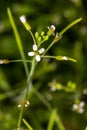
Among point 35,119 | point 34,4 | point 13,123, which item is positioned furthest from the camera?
point 34,4

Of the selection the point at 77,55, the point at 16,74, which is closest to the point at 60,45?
the point at 77,55

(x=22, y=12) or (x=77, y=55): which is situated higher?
(x=22, y=12)

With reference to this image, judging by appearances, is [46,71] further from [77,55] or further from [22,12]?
[22,12]

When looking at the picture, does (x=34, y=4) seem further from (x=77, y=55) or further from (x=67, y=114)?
(x=67, y=114)

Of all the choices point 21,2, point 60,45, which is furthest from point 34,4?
point 60,45

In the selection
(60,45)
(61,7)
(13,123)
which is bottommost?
(13,123)

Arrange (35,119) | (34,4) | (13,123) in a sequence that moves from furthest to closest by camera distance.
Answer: (34,4)
(35,119)
(13,123)

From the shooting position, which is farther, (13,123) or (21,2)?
(21,2)
